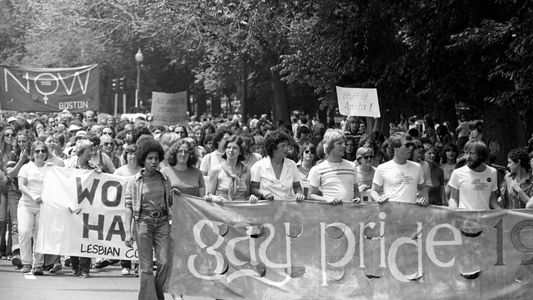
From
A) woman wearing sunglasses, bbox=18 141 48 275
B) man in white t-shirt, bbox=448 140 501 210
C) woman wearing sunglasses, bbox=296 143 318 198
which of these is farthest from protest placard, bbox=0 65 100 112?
man in white t-shirt, bbox=448 140 501 210

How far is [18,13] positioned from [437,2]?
63.6 m

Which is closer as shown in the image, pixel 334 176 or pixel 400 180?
pixel 334 176

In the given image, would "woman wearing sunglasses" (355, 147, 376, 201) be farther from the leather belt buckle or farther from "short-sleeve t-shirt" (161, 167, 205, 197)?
the leather belt buckle

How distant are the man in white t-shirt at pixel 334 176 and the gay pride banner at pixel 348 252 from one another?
395 millimetres

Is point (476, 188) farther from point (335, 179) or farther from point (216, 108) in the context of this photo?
point (216, 108)

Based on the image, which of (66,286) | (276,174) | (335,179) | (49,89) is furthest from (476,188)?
(49,89)

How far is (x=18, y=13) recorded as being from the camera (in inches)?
3152

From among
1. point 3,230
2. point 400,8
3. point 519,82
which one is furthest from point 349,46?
point 3,230

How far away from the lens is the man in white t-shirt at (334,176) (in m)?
12.0

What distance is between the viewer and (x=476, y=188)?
1220 cm

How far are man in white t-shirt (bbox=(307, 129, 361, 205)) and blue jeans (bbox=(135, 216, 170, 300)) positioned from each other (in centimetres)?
146

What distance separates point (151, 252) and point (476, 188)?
3046 millimetres

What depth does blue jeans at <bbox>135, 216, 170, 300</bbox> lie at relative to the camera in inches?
443

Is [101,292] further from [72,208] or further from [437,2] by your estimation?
[437,2]
